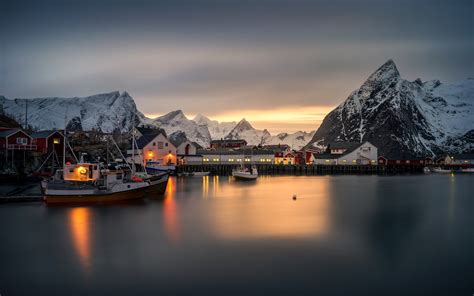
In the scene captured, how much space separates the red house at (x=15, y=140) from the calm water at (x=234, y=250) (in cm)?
2355

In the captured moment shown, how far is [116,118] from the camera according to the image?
7234 inches

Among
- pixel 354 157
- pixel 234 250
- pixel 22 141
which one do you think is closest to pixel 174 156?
pixel 22 141

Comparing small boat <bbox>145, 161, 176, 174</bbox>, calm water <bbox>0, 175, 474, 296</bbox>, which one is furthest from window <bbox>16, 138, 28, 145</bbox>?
calm water <bbox>0, 175, 474, 296</bbox>

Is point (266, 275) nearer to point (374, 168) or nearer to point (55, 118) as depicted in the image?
point (374, 168)

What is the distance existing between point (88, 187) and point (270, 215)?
15.1 m

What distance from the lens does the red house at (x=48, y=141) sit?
56.6 m

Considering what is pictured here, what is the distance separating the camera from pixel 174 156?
277 ft

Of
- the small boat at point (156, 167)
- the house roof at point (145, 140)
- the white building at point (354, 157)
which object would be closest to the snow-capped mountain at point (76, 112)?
the house roof at point (145, 140)

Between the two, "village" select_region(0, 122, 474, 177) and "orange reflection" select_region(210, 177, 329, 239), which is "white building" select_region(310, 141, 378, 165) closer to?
"village" select_region(0, 122, 474, 177)

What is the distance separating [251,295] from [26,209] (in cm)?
2305

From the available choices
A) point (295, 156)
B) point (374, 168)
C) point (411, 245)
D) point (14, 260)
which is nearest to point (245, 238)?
point (411, 245)

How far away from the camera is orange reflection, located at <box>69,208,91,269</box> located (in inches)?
730

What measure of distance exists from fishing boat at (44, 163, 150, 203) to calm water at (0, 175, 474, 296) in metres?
1.89

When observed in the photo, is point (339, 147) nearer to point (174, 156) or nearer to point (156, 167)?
point (174, 156)
